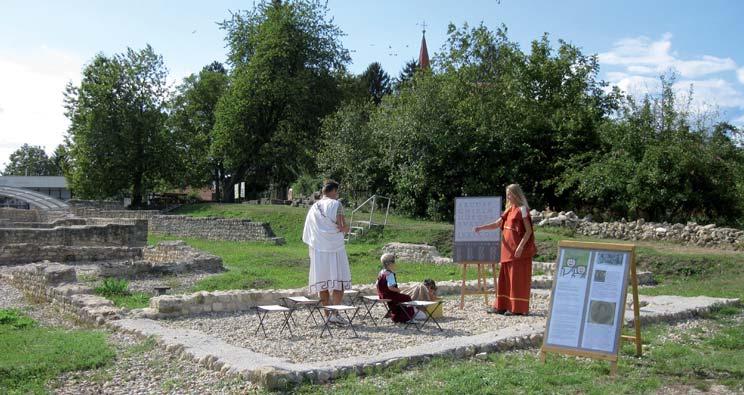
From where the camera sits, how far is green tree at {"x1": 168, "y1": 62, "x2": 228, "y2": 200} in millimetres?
46469

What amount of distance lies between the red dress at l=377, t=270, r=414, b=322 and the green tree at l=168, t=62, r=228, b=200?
3826 centimetres

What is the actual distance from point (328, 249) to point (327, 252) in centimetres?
4

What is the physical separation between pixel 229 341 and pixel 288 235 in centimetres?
2194

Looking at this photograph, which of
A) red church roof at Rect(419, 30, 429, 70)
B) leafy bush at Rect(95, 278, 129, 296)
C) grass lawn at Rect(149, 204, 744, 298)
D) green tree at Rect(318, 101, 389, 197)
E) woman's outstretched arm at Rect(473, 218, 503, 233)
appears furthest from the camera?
red church roof at Rect(419, 30, 429, 70)

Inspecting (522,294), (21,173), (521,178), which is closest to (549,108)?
(521,178)

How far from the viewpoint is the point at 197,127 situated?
53.4 m

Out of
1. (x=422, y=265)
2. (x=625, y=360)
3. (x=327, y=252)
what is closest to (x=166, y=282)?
(x=422, y=265)

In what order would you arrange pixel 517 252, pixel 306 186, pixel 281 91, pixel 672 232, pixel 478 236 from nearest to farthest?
pixel 517 252 < pixel 478 236 < pixel 672 232 < pixel 306 186 < pixel 281 91

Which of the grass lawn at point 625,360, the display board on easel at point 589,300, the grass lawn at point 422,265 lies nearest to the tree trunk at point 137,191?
the grass lawn at point 422,265

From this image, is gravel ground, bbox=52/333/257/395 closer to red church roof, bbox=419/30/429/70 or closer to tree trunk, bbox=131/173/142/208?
tree trunk, bbox=131/173/142/208

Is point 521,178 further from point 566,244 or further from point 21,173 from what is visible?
point 21,173

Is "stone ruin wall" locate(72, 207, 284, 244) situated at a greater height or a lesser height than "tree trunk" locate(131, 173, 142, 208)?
lesser

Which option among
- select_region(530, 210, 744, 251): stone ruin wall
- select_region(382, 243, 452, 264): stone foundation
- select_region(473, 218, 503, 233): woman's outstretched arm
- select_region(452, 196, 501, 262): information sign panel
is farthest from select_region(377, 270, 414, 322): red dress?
select_region(530, 210, 744, 251): stone ruin wall

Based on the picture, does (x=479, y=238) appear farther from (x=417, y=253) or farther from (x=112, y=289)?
(x=417, y=253)
